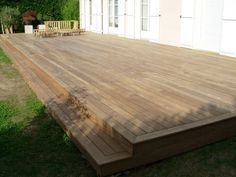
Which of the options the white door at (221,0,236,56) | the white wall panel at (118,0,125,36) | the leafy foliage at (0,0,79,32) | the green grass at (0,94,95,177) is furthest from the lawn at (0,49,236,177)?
the leafy foliage at (0,0,79,32)

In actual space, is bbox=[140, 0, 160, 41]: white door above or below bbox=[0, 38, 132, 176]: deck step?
above

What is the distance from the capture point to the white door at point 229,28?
27.1ft

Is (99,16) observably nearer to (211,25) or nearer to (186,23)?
(186,23)

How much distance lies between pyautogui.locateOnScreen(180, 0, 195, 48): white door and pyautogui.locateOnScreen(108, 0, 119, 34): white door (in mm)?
4908

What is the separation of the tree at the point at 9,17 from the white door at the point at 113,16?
5.43m

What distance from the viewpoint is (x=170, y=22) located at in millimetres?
10828

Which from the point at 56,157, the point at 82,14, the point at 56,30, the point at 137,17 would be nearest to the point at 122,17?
the point at 137,17

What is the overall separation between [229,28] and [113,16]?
7432 millimetres

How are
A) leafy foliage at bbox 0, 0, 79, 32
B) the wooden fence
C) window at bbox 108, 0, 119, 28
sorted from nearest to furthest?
window at bbox 108, 0, 119, 28, the wooden fence, leafy foliage at bbox 0, 0, 79, 32

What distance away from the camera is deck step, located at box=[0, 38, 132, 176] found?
3.35 m

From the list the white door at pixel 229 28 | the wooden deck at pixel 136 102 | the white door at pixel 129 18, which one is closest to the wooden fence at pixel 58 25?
the white door at pixel 129 18

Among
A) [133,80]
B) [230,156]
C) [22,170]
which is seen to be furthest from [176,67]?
[22,170]

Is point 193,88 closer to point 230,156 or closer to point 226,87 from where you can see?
point 226,87

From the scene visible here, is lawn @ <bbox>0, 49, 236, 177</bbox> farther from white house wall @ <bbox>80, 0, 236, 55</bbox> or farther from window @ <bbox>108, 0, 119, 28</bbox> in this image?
window @ <bbox>108, 0, 119, 28</bbox>
